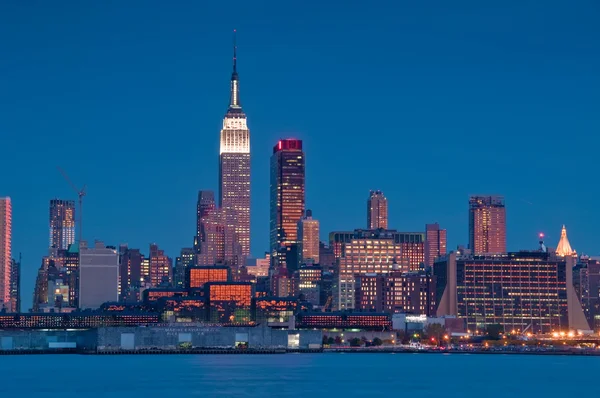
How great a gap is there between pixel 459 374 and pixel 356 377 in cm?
1461

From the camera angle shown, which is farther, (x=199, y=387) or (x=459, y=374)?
(x=459, y=374)

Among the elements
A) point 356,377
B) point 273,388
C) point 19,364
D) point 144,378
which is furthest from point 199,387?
point 19,364

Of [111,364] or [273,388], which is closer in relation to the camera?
[273,388]

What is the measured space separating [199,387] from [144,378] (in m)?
18.0

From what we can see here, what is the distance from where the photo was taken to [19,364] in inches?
7623

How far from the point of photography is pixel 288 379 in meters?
147

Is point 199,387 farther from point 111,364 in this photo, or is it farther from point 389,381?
point 111,364

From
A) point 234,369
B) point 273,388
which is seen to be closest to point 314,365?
point 234,369

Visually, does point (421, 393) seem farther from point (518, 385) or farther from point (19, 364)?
point (19, 364)

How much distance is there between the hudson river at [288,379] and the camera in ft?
429

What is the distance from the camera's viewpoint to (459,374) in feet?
535

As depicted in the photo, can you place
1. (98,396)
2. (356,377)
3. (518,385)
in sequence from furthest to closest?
(356,377), (518,385), (98,396)

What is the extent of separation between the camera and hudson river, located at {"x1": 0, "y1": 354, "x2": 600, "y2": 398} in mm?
130750

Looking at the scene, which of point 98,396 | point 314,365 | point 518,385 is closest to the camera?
point 98,396
